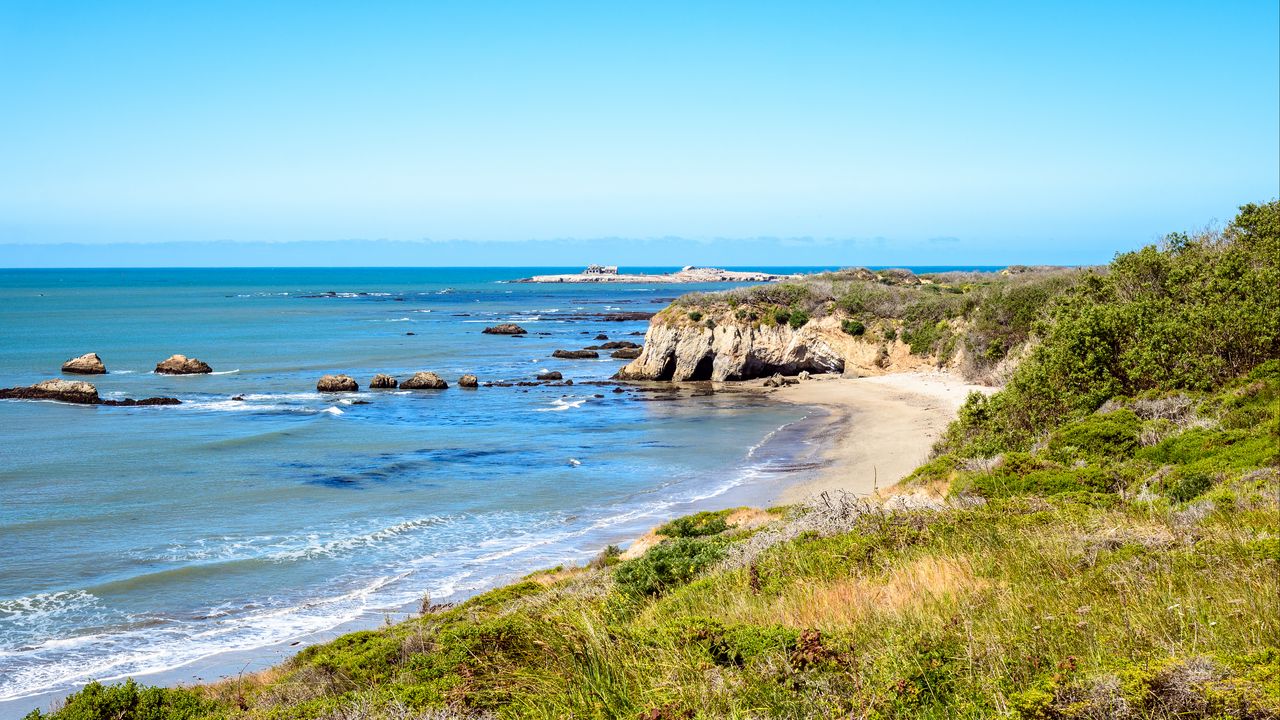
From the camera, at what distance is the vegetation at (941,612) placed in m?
4.82

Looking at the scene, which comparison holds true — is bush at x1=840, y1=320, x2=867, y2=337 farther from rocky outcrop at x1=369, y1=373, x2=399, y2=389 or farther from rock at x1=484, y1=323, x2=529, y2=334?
rock at x1=484, y1=323, x2=529, y2=334

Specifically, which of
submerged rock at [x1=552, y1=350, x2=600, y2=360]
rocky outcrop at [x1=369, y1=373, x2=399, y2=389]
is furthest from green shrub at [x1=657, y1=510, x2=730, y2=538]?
submerged rock at [x1=552, y1=350, x2=600, y2=360]

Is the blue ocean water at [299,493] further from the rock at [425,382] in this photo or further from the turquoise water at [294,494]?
the rock at [425,382]

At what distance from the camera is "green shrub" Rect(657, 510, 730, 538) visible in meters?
16.9

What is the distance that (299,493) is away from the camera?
26.0 meters

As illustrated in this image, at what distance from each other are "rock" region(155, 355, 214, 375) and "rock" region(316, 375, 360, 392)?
11068 mm

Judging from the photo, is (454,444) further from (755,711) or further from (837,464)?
(755,711)

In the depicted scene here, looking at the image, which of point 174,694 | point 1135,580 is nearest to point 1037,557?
point 1135,580

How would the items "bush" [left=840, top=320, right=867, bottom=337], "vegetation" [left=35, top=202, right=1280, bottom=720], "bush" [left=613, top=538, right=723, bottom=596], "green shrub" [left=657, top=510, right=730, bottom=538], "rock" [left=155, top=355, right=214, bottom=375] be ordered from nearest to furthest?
"vegetation" [left=35, top=202, right=1280, bottom=720]
"bush" [left=613, top=538, right=723, bottom=596]
"green shrub" [left=657, top=510, right=730, bottom=538]
"bush" [left=840, top=320, right=867, bottom=337]
"rock" [left=155, top=355, right=214, bottom=375]

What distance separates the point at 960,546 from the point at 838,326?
45761 mm

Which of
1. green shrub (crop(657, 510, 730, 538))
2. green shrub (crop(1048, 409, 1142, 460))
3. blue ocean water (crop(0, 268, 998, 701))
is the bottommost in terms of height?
blue ocean water (crop(0, 268, 998, 701))

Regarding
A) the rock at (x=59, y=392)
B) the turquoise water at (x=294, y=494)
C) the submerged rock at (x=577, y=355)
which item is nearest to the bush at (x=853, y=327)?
the turquoise water at (x=294, y=494)

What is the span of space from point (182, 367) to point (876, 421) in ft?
140

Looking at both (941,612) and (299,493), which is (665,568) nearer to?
(941,612)
